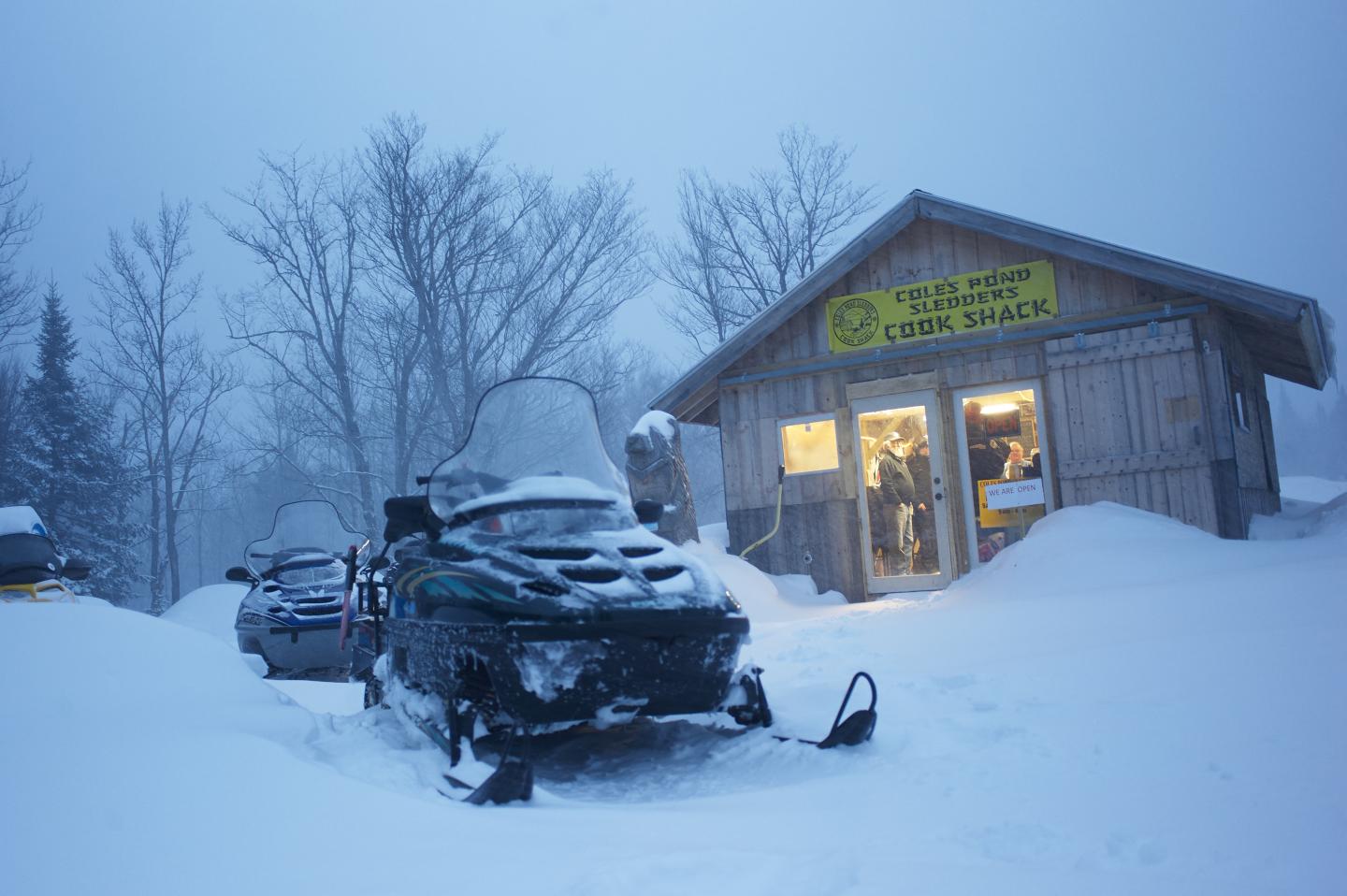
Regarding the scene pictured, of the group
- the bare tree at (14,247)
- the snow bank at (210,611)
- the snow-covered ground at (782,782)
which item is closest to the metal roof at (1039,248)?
the snow-covered ground at (782,782)

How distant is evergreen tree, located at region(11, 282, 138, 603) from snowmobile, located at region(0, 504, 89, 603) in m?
24.3

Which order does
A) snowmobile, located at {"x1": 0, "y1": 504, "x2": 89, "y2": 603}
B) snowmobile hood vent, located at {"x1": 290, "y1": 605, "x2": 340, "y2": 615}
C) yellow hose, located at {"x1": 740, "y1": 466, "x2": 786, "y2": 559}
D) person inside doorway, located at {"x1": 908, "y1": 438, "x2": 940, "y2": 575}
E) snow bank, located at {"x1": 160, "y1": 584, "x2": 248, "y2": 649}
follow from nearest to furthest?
snowmobile, located at {"x1": 0, "y1": 504, "x2": 89, "y2": 603}, snowmobile hood vent, located at {"x1": 290, "y1": 605, "x2": 340, "y2": 615}, person inside doorway, located at {"x1": 908, "y1": 438, "x2": 940, "y2": 575}, yellow hose, located at {"x1": 740, "y1": 466, "x2": 786, "y2": 559}, snow bank, located at {"x1": 160, "y1": 584, "x2": 248, "y2": 649}

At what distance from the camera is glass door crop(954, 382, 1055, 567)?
33.7ft

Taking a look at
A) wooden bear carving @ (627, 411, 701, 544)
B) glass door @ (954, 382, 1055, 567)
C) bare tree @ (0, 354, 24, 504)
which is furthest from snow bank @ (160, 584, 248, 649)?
bare tree @ (0, 354, 24, 504)

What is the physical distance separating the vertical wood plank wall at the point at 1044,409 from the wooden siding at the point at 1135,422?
0.03 feet

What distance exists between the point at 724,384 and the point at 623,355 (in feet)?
61.8

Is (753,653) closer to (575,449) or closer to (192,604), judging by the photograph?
(575,449)

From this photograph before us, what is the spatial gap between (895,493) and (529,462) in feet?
24.1

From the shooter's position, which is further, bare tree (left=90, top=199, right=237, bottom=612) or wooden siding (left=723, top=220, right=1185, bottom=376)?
bare tree (left=90, top=199, right=237, bottom=612)

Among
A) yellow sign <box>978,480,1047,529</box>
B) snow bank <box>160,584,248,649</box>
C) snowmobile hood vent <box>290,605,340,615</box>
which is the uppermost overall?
yellow sign <box>978,480,1047,529</box>

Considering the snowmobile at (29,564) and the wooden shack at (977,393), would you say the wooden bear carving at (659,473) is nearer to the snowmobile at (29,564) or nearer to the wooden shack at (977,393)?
the wooden shack at (977,393)

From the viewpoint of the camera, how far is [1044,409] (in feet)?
33.6

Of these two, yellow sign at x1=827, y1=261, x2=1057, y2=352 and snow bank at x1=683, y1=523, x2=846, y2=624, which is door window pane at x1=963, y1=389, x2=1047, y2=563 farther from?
snow bank at x1=683, y1=523, x2=846, y2=624

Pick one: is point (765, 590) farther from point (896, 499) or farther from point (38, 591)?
point (38, 591)
